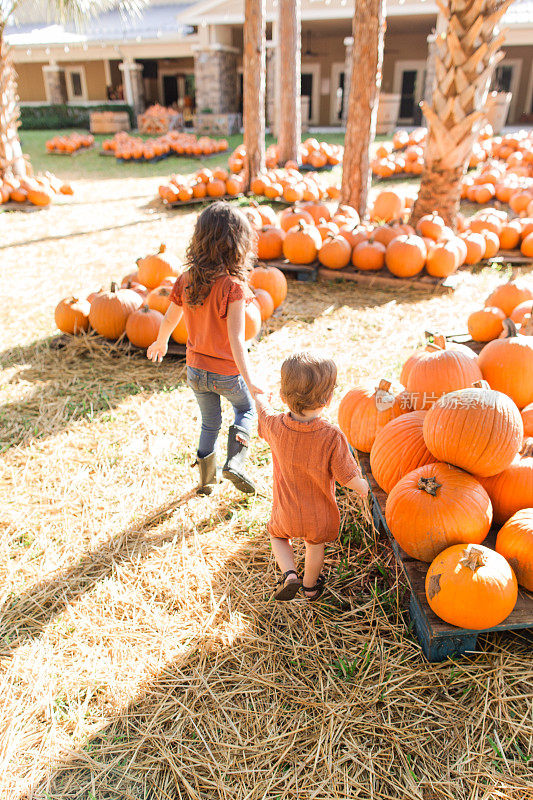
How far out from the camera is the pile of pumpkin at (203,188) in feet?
34.2

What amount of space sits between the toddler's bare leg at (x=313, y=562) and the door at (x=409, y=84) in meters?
26.8

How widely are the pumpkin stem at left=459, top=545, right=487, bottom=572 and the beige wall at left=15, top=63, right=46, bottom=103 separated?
1536 inches

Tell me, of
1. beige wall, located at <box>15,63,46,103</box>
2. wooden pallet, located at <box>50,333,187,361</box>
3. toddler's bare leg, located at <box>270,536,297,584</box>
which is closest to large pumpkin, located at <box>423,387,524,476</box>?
toddler's bare leg, located at <box>270,536,297,584</box>

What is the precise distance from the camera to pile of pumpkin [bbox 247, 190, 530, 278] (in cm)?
588

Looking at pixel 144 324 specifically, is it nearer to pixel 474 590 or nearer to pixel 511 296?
pixel 511 296

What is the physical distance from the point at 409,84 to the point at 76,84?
1986cm

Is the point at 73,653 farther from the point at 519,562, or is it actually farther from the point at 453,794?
the point at 519,562

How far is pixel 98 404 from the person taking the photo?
3955mm

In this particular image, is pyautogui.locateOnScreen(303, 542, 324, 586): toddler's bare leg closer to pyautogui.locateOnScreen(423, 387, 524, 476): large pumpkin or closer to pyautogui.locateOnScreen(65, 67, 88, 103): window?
pyautogui.locateOnScreen(423, 387, 524, 476): large pumpkin

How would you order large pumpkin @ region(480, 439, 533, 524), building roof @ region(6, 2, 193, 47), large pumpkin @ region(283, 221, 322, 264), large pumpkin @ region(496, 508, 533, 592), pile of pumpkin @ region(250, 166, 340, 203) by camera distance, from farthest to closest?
building roof @ region(6, 2, 193, 47) → pile of pumpkin @ region(250, 166, 340, 203) → large pumpkin @ region(283, 221, 322, 264) → large pumpkin @ region(480, 439, 533, 524) → large pumpkin @ region(496, 508, 533, 592)

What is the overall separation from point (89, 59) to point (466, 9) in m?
31.7

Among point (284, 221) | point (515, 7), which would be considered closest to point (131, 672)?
point (284, 221)

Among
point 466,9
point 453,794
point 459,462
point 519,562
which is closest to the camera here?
point 453,794

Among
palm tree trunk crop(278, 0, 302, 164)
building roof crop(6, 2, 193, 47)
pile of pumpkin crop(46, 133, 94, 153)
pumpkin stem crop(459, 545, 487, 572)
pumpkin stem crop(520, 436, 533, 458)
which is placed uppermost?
building roof crop(6, 2, 193, 47)
